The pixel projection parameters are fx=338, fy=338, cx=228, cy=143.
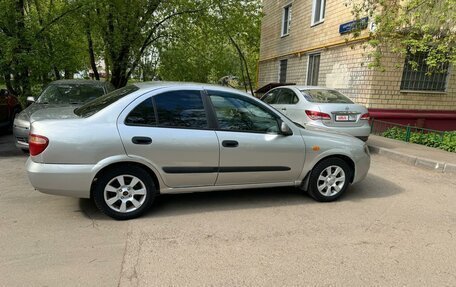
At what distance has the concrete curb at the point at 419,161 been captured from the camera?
6509 millimetres

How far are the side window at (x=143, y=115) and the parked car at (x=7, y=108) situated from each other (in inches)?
246

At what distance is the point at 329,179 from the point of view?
4.56 meters

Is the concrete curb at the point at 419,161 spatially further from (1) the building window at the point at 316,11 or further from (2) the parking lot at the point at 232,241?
(1) the building window at the point at 316,11

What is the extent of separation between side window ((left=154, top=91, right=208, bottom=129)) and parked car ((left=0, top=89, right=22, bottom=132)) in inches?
251

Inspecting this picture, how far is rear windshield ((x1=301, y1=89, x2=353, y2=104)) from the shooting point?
7.43 metres

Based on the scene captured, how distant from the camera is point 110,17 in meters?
11.9

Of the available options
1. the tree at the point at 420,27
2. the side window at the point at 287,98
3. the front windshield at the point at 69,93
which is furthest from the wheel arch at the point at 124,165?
the tree at the point at 420,27

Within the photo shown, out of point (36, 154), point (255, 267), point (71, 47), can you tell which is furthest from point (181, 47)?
point (255, 267)

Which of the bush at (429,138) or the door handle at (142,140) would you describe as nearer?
the door handle at (142,140)

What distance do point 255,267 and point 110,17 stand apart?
1144 cm

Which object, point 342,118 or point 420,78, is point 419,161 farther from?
point 420,78

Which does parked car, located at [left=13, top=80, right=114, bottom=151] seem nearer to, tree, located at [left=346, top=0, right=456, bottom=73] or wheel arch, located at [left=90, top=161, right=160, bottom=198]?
wheel arch, located at [left=90, top=161, right=160, bottom=198]

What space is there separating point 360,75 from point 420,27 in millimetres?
→ 2902

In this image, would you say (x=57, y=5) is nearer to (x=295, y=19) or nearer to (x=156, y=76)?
(x=156, y=76)
